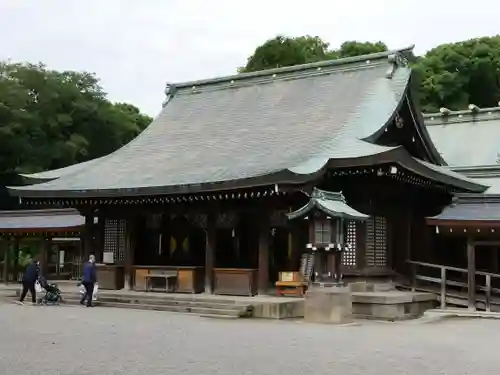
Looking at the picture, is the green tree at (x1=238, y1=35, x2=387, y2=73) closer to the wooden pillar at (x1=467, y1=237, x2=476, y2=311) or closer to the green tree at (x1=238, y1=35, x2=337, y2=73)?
the green tree at (x1=238, y1=35, x2=337, y2=73)

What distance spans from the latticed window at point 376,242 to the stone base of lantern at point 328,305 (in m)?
4.41

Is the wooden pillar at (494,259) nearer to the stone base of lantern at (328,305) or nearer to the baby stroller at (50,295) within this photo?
the stone base of lantern at (328,305)

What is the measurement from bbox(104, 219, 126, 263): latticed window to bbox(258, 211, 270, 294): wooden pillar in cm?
517

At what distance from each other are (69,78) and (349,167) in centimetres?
3241

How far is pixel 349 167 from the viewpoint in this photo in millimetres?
17234

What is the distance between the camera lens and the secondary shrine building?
17.9m

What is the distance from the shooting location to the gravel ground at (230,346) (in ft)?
28.9

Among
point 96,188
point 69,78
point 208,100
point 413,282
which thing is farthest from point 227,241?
point 69,78

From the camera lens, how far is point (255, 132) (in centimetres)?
2228

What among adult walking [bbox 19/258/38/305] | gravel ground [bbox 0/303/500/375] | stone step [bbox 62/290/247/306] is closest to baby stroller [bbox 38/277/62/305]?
adult walking [bbox 19/258/38/305]

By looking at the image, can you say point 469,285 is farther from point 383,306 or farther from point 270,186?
point 270,186

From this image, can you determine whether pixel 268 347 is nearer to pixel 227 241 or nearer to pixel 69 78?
pixel 227 241

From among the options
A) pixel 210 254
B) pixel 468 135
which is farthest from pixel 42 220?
pixel 468 135

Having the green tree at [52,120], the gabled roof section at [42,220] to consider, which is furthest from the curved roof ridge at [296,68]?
the green tree at [52,120]
